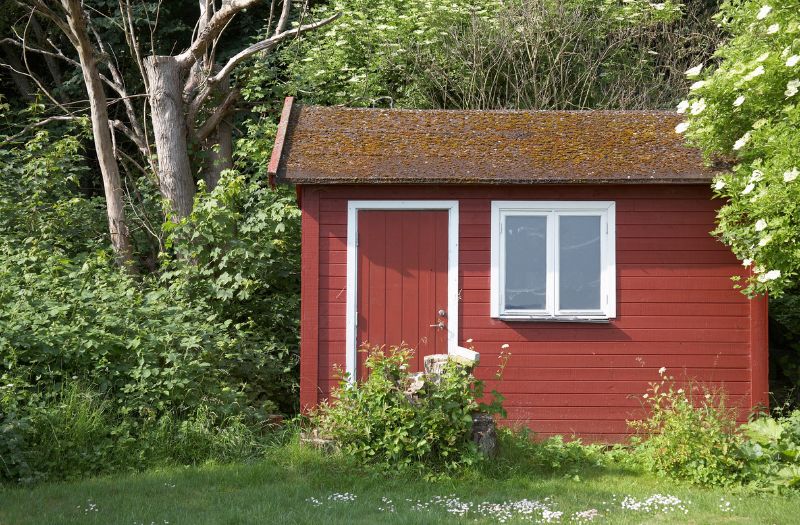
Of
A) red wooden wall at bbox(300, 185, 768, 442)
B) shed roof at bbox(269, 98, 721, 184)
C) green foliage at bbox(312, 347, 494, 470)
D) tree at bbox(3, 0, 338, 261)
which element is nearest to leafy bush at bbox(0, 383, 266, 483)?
green foliage at bbox(312, 347, 494, 470)

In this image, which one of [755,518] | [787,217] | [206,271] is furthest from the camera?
[206,271]

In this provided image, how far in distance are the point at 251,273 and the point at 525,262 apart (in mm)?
3538

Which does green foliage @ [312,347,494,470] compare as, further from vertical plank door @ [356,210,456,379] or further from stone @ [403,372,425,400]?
vertical plank door @ [356,210,456,379]

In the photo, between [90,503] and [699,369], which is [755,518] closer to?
[699,369]

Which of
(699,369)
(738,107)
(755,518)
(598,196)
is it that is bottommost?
(755,518)

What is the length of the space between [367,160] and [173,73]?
5253 mm

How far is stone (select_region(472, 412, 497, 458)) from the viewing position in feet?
25.5

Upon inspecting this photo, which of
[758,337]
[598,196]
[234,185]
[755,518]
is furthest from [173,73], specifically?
[755,518]

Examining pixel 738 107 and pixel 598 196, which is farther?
pixel 598 196

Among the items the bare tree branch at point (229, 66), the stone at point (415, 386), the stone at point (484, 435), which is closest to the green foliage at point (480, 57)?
the bare tree branch at point (229, 66)

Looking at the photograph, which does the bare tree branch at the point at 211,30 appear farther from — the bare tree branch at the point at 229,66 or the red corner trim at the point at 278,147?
the red corner trim at the point at 278,147

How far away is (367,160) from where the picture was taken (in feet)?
29.8

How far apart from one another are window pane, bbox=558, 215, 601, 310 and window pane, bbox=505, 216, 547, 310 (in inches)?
7.6

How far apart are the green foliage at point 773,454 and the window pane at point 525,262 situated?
2.42m
